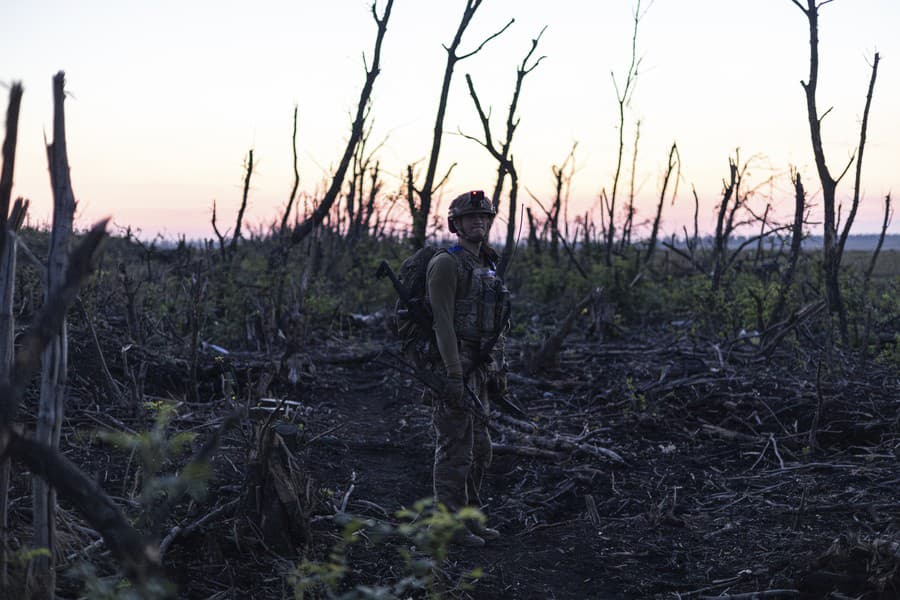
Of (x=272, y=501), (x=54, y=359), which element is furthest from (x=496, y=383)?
(x=54, y=359)

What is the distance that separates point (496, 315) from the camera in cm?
508

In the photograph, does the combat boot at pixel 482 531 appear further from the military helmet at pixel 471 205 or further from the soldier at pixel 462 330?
the military helmet at pixel 471 205

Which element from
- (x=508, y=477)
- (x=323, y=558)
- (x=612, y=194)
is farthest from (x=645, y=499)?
(x=612, y=194)

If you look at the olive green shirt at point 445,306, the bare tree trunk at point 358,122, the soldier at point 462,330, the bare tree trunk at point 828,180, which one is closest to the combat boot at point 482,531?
the soldier at point 462,330

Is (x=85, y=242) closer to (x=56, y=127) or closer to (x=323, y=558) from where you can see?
(x=56, y=127)

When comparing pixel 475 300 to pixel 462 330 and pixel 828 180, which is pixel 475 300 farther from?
pixel 828 180

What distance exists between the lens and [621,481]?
629 cm

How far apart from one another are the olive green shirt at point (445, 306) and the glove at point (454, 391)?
0.04 meters

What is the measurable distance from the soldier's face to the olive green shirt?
0.69ft

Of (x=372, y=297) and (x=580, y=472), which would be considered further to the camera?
(x=372, y=297)

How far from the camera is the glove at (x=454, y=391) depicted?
4.91 m

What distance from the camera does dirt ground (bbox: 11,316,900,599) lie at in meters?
4.12

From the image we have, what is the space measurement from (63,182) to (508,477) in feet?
Answer: 15.1

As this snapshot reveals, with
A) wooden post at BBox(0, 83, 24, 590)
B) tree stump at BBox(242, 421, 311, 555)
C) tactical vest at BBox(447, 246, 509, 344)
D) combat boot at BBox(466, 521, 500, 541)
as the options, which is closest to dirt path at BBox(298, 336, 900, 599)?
combat boot at BBox(466, 521, 500, 541)
